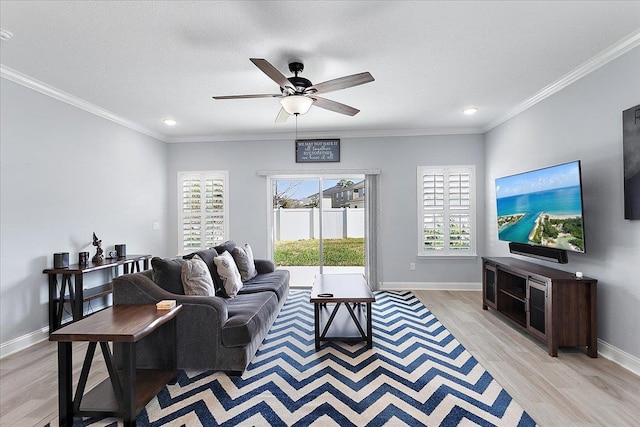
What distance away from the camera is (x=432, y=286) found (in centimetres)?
533

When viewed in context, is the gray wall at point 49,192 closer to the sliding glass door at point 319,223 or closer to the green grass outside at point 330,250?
the sliding glass door at point 319,223

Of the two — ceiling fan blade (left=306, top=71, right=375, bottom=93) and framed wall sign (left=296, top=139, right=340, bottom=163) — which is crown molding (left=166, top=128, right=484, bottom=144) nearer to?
framed wall sign (left=296, top=139, right=340, bottom=163)

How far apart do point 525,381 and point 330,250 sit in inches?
140

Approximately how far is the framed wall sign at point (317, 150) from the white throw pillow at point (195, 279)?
3027 millimetres

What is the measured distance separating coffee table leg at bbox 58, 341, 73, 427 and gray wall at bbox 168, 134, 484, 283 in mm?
3676

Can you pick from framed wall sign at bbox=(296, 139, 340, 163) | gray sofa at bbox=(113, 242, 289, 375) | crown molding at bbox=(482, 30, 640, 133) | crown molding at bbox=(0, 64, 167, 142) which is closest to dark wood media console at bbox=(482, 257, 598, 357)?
crown molding at bbox=(482, 30, 640, 133)

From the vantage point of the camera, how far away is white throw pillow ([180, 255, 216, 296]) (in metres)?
2.80

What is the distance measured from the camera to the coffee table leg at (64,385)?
1.84 m

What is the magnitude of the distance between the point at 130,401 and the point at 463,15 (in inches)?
130

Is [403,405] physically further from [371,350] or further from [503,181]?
[503,181]

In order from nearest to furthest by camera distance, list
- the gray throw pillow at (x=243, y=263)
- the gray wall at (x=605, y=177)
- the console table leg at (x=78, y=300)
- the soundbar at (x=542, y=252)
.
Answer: the gray wall at (x=605, y=177) < the soundbar at (x=542, y=252) < the console table leg at (x=78, y=300) < the gray throw pillow at (x=243, y=263)

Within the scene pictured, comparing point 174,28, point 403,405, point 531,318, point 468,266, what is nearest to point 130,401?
point 403,405

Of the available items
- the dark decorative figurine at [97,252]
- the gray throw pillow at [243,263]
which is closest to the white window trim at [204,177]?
the gray throw pillow at [243,263]

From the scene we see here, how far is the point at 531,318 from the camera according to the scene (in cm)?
318
